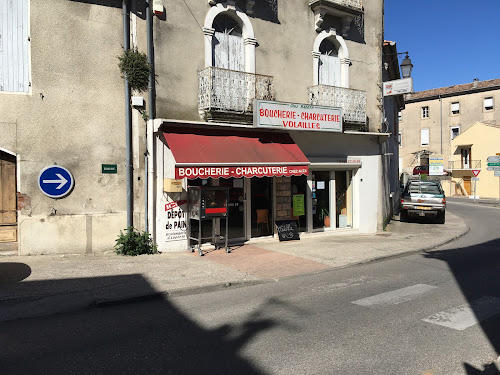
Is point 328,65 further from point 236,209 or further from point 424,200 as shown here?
point 424,200

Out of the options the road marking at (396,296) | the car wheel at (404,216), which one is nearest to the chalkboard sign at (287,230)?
the road marking at (396,296)

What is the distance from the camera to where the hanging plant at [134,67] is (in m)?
9.50

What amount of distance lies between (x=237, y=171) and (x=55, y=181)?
13.7 ft

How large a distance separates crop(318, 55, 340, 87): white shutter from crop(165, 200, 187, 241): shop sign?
659 cm

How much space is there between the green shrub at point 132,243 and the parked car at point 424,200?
41.0 ft

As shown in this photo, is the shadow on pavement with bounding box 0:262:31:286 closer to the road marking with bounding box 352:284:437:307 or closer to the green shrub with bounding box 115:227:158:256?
the green shrub with bounding box 115:227:158:256

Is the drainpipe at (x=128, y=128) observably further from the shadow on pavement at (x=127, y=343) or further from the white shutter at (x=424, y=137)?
the white shutter at (x=424, y=137)

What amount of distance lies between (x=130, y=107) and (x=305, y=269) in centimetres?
566

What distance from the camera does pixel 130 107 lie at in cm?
983

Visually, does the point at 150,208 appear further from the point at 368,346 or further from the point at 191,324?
the point at 368,346

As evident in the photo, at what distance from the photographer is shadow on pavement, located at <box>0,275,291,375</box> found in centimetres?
410

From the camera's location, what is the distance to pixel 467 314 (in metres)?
5.80

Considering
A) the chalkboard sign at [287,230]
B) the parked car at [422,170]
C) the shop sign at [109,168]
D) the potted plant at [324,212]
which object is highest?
the parked car at [422,170]

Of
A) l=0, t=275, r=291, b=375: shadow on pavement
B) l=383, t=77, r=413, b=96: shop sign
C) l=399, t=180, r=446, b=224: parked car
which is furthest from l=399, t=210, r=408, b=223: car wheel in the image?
l=0, t=275, r=291, b=375: shadow on pavement
